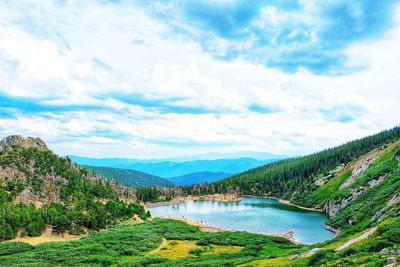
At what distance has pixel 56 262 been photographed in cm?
7562

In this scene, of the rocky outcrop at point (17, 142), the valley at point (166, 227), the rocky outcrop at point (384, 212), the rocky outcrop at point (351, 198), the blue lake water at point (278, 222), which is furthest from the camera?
the rocky outcrop at point (17, 142)

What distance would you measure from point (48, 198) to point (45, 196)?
1506mm

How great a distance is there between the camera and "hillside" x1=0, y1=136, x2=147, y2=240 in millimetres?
111812

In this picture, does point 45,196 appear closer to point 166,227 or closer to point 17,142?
point 166,227

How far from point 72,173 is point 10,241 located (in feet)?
259

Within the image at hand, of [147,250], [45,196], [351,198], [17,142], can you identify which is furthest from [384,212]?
[17,142]

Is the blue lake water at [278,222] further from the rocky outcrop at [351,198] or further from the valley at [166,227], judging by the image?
the rocky outcrop at [351,198]

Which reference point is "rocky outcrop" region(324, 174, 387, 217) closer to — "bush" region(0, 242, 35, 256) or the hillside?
the hillside

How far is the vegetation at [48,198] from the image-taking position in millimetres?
111219

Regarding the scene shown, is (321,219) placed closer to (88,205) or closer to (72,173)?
(88,205)

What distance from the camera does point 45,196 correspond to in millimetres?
143500

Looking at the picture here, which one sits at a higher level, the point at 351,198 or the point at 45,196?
the point at 45,196

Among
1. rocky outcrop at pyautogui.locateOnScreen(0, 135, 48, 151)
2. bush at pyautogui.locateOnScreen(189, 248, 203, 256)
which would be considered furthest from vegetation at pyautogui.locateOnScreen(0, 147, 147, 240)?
bush at pyautogui.locateOnScreen(189, 248, 203, 256)

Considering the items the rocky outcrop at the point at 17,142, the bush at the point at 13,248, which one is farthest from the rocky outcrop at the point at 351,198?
the rocky outcrop at the point at 17,142
